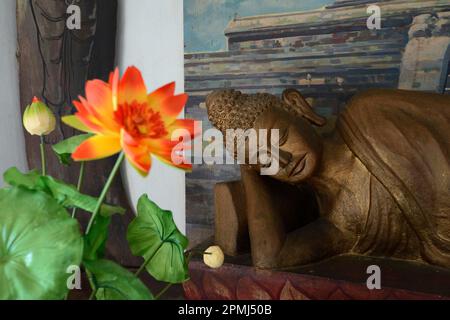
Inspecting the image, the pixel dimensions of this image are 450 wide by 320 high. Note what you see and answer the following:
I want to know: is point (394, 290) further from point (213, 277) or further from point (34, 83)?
point (34, 83)

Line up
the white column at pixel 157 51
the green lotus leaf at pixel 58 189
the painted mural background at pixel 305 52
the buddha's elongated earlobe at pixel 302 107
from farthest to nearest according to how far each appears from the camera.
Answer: the white column at pixel 157 51 < the painted mural background at pixel 305 52 < the buddha's elongated earlobe at pixel 302 107 < the green lotus leaf at pixel 58 189

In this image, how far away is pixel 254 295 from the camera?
114 centimetres

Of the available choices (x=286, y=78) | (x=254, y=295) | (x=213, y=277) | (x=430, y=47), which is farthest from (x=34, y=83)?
(x=430, y=47)

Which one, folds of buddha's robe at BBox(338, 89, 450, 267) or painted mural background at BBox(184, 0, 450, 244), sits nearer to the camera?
folds of buddha's robe at BBox(338, 89, 450, 267)

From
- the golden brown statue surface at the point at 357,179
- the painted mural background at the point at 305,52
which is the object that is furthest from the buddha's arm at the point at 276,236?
the painted mural background at the point at 305,52

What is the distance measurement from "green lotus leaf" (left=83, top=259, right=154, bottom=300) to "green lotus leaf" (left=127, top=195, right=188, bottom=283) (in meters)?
0.09

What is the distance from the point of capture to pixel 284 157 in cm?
114

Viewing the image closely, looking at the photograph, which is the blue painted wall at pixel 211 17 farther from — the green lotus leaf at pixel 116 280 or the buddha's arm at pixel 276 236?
the green lotus leaf at pixel 116 280

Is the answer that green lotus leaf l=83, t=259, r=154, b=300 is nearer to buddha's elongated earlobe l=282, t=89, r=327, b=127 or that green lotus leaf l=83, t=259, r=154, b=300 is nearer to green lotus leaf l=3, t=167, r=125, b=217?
green lotus leaf l=3, t=167, r=125, b=217

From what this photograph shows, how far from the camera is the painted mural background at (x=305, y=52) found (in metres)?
1.38

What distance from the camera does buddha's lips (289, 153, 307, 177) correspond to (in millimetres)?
1159

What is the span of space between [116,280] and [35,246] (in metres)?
0.09

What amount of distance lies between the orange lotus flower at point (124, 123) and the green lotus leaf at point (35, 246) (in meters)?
0.10

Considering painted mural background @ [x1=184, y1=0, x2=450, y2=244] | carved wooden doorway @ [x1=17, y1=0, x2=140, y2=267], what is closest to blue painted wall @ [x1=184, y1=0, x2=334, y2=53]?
painted mural background @ [x1=184, y1=0, x2=450, y2=244]
